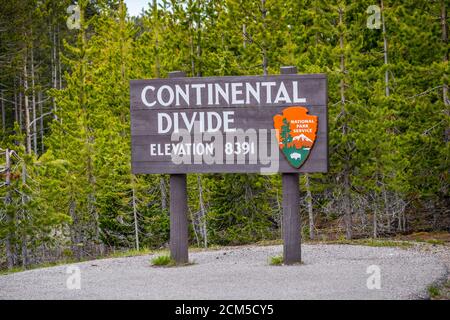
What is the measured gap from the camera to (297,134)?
12578 millimetres

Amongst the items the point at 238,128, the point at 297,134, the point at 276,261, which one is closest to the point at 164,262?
the point at 276,261

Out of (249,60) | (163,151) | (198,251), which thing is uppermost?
(249,60)

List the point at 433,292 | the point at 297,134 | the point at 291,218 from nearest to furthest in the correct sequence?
1. the point at 433,292
2. the point at 297,134
3. the point at 291,218

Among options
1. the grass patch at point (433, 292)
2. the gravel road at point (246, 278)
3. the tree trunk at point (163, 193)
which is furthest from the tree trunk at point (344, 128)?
the grass patch at point (433, 292)

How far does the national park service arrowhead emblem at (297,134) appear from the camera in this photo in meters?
12.6

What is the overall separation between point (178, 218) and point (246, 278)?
247 centimetres

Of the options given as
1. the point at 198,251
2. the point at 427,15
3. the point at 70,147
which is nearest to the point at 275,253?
the point at 198,251

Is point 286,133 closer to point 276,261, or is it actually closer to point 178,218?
point 276,261

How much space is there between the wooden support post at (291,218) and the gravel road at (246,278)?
0.33 meters

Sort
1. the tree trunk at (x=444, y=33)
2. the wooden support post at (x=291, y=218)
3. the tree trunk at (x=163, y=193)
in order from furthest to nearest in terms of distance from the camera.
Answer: the tree trunk at (x=163, y=193) < the tree trunk at (x=444, y=33) < the wooden support post at (x=291, y=218)

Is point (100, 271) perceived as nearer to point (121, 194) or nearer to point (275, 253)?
point (275, 253)

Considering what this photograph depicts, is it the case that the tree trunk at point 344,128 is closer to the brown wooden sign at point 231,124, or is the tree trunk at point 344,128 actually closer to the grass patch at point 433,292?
the brown wooden sign at point 231,124

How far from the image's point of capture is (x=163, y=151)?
13.1 m
